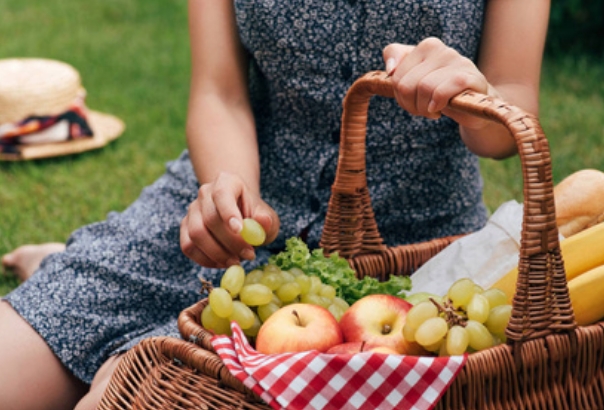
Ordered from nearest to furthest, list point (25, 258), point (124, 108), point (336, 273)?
1. point (336, 273)
2. point (25, 258)
3. point (124, 108)

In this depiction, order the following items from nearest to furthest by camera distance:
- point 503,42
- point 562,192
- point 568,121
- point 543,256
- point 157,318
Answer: point 543,256 → point 562,192 → point 503,42 → point 157,318 → point 568,121

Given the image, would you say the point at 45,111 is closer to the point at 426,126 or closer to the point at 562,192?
the point at 426,126

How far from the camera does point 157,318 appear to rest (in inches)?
67.1

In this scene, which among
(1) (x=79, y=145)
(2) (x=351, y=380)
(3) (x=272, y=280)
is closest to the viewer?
(2) (x=351, y=380)

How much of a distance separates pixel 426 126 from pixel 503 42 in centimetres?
21

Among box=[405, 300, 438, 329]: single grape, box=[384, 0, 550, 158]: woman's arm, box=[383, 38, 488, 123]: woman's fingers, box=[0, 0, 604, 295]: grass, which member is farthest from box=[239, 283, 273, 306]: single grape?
box=[0, 0, 604, 295]: grass

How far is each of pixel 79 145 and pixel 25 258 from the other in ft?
4.25

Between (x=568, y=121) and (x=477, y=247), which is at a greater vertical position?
(x=477, y=247)

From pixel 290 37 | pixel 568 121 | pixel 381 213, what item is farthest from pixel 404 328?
pixel 568 121

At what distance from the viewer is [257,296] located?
122 centimetres

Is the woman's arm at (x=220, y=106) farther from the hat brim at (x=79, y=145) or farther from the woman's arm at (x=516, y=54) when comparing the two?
the hat brim at (x=79, y=145)

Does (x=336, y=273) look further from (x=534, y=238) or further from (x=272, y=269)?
(x=534, y=238)

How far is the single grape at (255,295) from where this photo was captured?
122 cm

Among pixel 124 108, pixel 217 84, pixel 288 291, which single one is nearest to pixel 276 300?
pixel 288 291
